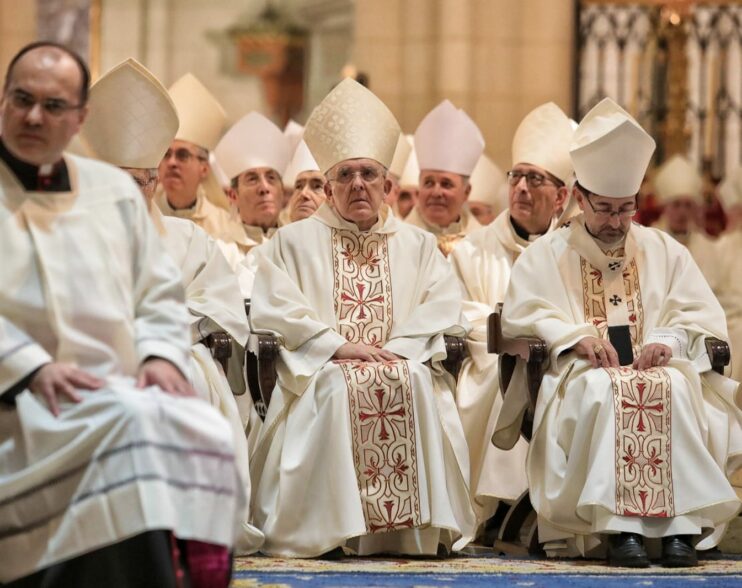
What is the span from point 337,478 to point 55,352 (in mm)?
1992

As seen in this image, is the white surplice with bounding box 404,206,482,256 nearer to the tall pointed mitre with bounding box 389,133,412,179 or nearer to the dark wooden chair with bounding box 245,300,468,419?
the tall pointed mitre with bounding box 389,133,412,179

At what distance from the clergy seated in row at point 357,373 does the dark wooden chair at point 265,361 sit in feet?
0.14

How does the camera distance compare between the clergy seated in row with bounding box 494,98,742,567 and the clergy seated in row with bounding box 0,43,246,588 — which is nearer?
the clergy seated in row with bounding box 0,43,246,588

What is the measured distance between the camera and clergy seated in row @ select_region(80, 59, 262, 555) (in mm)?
6828

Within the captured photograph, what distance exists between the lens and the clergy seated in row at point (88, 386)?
441 cm

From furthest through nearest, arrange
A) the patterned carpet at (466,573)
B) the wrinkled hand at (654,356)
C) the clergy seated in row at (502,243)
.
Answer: the clergy seated in row at (502,243)
the wrinkled hand at (654,356)
the patterned carpet at (466,573)

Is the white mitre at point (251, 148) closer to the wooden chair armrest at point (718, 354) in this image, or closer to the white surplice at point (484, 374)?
the white surplice at point (484, 374)

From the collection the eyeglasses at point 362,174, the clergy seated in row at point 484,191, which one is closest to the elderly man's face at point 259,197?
the clergy seated in row at point 484,191

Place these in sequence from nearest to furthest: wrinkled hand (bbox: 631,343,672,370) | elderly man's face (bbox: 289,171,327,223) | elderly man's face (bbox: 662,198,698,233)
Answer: wrinkled hand (bbox: 631,343,672,370)
elderly man's face (bbox: 289,171,327,223)
elderly man's face (bbox: 662,198,698,233)

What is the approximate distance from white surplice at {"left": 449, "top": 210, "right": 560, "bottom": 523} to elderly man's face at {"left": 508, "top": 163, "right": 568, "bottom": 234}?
10 centimetres

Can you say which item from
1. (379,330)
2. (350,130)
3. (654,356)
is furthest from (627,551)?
(350,130)

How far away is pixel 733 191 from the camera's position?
12227mm

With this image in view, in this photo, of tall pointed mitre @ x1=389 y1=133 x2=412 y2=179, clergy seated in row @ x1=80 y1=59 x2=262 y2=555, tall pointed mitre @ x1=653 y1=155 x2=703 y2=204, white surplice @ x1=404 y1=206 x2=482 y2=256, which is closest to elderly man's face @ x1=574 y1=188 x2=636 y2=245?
clergy seated in row @ x1=80 y1=59 x2=262 y2=555

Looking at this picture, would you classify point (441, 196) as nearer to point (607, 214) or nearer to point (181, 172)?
point (181, 172)
